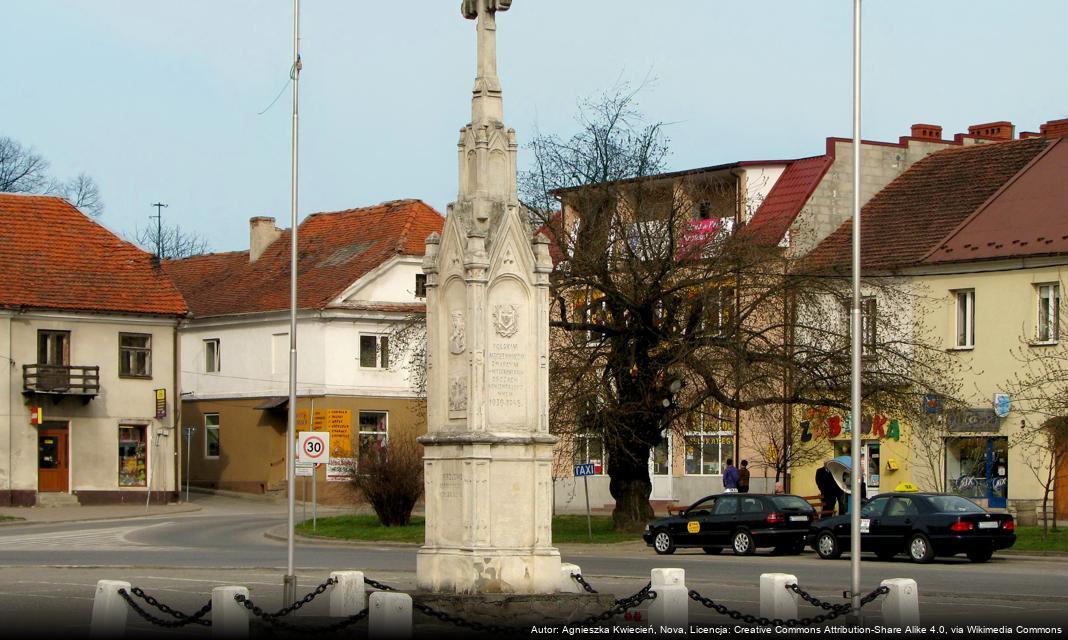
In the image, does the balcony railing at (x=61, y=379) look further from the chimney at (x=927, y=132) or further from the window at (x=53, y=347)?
the chimney at (x=927, y=132)

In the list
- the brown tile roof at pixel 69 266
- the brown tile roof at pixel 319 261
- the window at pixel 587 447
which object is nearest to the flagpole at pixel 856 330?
the window at pixel 587 447

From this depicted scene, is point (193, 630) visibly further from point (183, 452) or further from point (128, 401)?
point (183, 452)

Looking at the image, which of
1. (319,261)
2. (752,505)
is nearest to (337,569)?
(752,505)

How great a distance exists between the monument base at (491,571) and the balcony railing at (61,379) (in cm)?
4028

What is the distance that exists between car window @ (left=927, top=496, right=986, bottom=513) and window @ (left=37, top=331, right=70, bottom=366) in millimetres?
35250

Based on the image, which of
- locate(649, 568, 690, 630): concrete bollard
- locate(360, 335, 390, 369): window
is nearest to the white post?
locate(649, 568, 690, 630): concrete bollard

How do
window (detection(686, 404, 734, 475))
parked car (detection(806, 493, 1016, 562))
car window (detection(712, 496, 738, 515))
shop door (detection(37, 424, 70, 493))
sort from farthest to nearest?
shop door (detection(37, 424, 70, 493)) → window (detection(686, 404, 734, 475)) → car window (detection(712, 496, 738, 515)) → parked car (detection(806, 493, 1016, 562))

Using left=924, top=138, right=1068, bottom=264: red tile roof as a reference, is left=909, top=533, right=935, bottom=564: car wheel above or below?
below

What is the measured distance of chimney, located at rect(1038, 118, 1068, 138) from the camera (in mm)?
53781

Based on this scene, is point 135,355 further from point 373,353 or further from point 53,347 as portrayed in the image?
point 373,353

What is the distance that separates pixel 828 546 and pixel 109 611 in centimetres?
1920

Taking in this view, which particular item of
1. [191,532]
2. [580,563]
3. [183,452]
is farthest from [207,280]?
[580,563]

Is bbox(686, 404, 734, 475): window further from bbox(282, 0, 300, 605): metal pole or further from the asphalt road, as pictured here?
bbox(282, 0, 300, 605): metal pole

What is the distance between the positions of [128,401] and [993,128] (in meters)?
30.9
